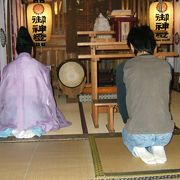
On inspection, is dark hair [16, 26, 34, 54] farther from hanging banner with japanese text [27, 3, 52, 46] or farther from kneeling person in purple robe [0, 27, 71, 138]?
hanging banner with japanese text [27, 3, 52, 46]

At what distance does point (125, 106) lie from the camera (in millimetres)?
3271

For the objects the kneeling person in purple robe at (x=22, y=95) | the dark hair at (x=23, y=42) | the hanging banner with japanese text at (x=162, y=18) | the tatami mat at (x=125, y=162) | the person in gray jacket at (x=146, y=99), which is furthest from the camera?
the hanging banner with japanese text at (x=162, y=18)

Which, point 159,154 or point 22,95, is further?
point 22,95

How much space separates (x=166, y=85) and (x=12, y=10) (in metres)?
5.77

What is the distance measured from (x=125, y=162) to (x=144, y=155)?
0.18 metres

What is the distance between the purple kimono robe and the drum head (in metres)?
2.83

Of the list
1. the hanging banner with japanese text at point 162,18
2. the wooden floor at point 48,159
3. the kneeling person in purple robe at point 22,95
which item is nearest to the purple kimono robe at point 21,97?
the kneeling person in purple robe at point 22,95

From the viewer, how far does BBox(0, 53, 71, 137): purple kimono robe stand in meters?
4.24

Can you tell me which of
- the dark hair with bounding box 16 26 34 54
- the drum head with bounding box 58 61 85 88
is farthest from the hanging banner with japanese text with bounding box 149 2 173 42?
the dark hair with bounding box 16 26 34 54

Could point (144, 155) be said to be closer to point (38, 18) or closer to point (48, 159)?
point (48, 159)

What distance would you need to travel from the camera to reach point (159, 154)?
3.06 m

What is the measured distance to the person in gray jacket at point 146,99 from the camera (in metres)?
2.97

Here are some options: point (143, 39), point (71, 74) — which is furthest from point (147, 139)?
point (71, 74)

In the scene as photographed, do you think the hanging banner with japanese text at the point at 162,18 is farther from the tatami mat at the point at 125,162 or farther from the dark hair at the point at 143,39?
the dark hair at the point at 143,39
